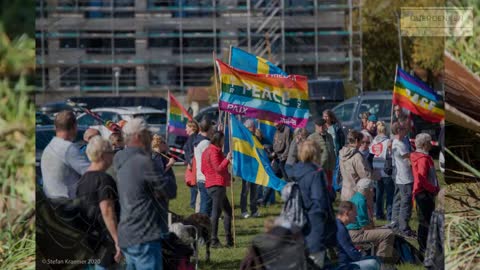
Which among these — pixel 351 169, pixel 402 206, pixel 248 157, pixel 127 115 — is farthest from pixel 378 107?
pixel 127 115

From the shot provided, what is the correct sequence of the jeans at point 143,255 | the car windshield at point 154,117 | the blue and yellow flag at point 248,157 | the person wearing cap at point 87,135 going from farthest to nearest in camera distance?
the blue and yellow flag at point 248,157, the car windshield at point 154,117, the person wearing cap at point 87,135, the jeans at point 143,255

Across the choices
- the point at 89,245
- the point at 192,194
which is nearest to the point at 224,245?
the point at 192,194

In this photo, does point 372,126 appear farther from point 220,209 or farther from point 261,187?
point 220,209

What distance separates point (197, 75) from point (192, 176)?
638 millimetres

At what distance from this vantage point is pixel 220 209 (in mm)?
7098

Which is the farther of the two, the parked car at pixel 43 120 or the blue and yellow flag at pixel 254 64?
the blue and yellow flag at pixel 254 64

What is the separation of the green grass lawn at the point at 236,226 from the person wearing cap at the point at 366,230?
199 millimetres

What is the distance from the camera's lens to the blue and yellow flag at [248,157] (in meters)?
7.13

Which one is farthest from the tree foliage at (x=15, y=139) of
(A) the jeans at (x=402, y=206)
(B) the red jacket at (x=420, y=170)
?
(B) the red jacket at (x=420, y=170)

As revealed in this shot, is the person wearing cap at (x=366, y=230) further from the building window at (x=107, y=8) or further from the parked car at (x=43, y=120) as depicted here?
the parked car at (x=43, y=120)

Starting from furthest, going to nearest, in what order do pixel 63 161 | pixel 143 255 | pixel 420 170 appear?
pixel 420 170
pixel 63 161
pixel 143 255

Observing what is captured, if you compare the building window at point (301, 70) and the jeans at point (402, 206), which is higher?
the building window at point (301, 70)

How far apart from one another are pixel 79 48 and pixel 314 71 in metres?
1.49

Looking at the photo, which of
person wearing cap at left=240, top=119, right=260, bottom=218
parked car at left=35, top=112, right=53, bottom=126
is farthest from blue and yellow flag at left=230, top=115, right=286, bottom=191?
parked car at left=35, top=112, right=53, bottom=126
